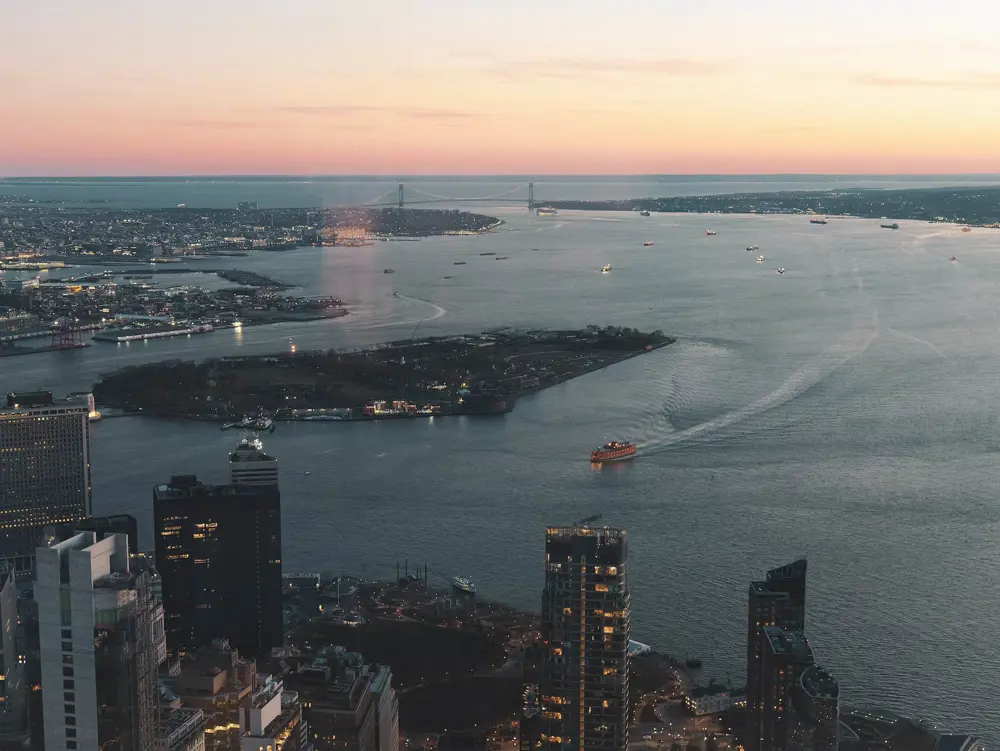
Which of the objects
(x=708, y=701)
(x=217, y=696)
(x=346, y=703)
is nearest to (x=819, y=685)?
(x=708, y=701)

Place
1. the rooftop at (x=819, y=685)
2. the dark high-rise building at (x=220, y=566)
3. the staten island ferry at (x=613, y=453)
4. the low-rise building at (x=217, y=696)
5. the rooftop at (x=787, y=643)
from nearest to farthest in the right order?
the low-rise building at (x=217, y=696), the rooftop at (x=819, y=685), the rooftop at (x=787, y=643), the dark high-rise building at (x=220, y=566), the staten island ferry at (x=613, y=453)

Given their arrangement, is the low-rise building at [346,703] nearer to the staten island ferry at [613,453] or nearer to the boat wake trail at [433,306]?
the staten island ferry at [613,453]

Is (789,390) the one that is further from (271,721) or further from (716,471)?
(271,721)

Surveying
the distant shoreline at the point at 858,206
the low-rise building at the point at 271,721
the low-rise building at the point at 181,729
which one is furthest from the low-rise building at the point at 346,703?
the distant shoreline at the point at 858,206

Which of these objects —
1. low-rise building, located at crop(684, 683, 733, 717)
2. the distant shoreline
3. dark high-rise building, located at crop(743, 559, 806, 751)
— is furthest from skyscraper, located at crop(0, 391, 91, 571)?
the distant shoreline

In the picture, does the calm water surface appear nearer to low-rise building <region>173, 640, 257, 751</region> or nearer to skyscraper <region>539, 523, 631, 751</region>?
skyscraper <region>539, 523, 631, 751</region>

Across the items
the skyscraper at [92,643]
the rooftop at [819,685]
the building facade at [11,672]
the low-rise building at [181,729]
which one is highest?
the skyscraper at [92,643]
